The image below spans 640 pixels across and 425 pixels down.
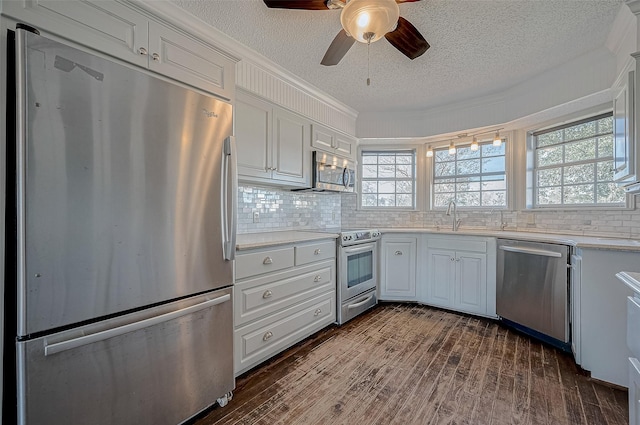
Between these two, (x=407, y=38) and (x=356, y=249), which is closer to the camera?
(x=407, y=38)

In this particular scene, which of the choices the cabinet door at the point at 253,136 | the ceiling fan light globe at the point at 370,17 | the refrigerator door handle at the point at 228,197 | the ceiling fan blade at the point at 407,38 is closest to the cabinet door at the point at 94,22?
the refrigerator door handle at the point at 228,197

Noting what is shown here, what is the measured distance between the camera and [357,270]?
10.2ft

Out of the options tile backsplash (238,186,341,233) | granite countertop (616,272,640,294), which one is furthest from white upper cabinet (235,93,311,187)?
granite countertop (616,272,640,294)

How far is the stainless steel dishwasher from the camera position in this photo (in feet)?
7.57

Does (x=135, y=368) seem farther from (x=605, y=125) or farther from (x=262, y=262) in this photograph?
(x=605, y=125)

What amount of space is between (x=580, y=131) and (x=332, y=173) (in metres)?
2.54

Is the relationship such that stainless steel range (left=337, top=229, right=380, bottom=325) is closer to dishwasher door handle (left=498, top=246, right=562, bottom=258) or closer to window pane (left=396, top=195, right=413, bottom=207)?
window pane (left=396, top=195, right=413, bottom=207)

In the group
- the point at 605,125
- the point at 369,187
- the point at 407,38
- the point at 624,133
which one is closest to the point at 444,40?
the point at 407,38

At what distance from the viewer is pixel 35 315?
3.45ft

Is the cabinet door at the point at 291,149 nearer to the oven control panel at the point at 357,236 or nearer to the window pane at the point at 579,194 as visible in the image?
the oven control panel at the point at 357,236

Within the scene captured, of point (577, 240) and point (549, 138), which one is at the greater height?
point (549, 138)

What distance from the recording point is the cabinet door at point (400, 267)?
3.48 metres

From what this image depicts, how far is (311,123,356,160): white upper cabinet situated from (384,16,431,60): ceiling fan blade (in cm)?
134

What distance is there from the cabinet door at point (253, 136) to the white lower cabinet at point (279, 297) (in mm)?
728
